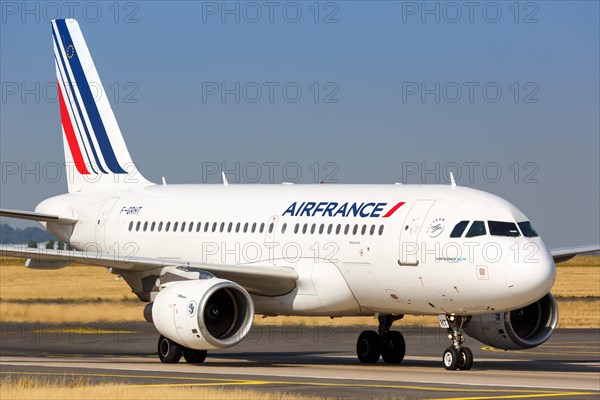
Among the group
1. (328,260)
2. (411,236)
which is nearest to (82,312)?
(328,260)

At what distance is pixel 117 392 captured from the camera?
2302cm

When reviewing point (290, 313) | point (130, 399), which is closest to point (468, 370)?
point (290, 313)

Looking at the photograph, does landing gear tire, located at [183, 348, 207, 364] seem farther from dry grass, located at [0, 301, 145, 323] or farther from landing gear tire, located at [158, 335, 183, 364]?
dry grass, located at [0, 301, 145, 323]

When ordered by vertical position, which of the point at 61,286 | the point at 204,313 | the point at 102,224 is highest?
the point at 102,224

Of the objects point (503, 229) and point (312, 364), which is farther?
point (312, 364)

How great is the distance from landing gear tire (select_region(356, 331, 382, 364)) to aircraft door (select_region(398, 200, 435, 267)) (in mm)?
4070

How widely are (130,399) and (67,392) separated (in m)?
1.60

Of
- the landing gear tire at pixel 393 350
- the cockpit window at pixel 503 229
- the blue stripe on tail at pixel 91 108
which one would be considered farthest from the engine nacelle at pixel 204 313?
the blue stripe on tail at pixel 91 108

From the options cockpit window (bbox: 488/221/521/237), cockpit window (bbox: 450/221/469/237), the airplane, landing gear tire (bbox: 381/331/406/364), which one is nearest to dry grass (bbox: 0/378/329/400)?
the airplane

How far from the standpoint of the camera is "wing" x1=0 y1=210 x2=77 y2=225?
36.2m

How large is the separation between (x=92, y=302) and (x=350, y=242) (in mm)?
17640

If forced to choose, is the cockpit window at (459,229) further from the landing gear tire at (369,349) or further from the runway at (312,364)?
the landing gear tire at (369,349)

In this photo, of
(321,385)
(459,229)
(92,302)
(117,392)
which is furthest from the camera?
(92,302)

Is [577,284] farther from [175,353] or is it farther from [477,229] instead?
[477,229]
